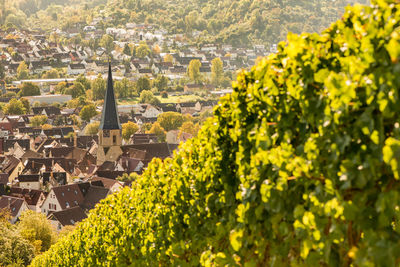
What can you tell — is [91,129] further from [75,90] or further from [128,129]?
[75,90]

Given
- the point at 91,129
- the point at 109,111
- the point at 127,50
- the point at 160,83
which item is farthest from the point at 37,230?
the point at 127,50

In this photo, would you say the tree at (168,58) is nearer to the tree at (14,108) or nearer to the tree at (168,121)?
the tree at (14,108)

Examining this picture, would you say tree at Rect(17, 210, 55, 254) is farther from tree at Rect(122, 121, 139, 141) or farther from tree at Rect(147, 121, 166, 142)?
tree at Rect(147, 121, 166, 142)

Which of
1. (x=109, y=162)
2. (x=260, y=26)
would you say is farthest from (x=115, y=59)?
(x=109, y=162)

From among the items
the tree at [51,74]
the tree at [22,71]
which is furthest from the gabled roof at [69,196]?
the tree at [22,71]

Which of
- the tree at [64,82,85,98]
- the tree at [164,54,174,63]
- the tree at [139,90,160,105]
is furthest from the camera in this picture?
the tree at [164,54,174,63]

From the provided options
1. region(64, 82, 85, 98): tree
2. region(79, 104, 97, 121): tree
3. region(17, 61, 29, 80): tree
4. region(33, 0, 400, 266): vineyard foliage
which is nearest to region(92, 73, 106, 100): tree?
region(64, 82, 85, 98): tree

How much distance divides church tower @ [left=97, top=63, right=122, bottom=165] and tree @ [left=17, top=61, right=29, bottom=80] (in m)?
77.7

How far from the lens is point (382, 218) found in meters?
2.36

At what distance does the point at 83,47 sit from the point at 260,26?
50570 mm

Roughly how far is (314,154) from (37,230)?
3256cm

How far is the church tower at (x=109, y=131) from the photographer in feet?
198

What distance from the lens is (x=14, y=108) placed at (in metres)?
99.5

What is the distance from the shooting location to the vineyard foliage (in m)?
2.39
